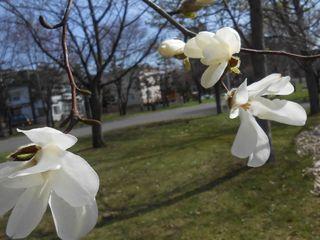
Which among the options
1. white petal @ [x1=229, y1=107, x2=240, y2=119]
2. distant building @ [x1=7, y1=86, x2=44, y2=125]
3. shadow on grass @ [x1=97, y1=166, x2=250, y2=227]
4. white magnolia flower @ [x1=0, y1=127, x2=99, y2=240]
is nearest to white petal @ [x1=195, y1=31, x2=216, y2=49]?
white petal @ [x1=229, y1=107, x2=240, y2=119]

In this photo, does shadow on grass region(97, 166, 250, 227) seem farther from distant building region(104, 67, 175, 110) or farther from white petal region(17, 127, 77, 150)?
distant building region(104, 67, 175, 110)

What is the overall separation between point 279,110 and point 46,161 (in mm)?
305

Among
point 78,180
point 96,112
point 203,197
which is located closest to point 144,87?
point 96,112

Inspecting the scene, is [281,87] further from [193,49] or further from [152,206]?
[152,206]

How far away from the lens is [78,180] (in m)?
0.50

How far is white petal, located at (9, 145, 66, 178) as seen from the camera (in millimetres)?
498

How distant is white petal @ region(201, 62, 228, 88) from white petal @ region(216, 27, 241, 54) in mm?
24

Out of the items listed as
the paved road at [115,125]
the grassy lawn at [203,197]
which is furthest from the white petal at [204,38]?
the paved road at [115,125]

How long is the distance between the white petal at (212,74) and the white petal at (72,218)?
238 mm

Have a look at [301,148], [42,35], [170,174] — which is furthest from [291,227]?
[42,35]

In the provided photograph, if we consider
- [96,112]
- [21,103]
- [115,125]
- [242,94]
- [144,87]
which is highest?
[242,94]

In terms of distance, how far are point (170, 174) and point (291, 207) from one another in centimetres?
252

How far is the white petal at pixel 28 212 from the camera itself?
21.7 inches

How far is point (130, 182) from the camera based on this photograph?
780 cm
